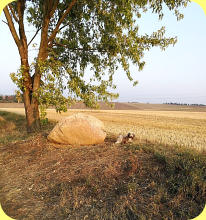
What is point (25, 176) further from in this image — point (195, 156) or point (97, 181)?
point (195, 156)

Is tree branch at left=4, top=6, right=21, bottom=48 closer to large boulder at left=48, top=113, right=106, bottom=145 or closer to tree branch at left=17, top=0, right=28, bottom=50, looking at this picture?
tree branch at left=17, top=0, right=28, bottom=50

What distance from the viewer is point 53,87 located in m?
9.41

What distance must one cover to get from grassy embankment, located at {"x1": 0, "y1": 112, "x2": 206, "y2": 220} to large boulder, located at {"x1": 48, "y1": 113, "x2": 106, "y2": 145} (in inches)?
37.2

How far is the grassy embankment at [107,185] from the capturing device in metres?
3.64

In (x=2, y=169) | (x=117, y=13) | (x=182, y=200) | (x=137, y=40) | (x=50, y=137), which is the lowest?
(x=2, y=169)

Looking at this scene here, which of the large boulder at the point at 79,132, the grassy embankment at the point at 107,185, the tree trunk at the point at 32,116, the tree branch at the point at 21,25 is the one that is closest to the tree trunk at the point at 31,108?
the tree trunk at the point at 32,116

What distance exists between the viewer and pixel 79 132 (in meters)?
7.42

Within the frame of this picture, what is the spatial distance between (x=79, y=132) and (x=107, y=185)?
328 centimetres

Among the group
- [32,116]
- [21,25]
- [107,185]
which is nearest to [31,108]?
[32,116]

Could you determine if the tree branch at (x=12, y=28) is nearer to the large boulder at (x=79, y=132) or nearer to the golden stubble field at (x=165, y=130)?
the large boulder at (x=79, y=132)

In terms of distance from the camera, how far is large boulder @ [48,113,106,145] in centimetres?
744

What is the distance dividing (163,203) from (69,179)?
253cm

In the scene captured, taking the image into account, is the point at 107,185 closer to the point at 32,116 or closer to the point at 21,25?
the point at 32,116

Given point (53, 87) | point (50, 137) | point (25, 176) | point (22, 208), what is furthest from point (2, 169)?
point (53, 87)
